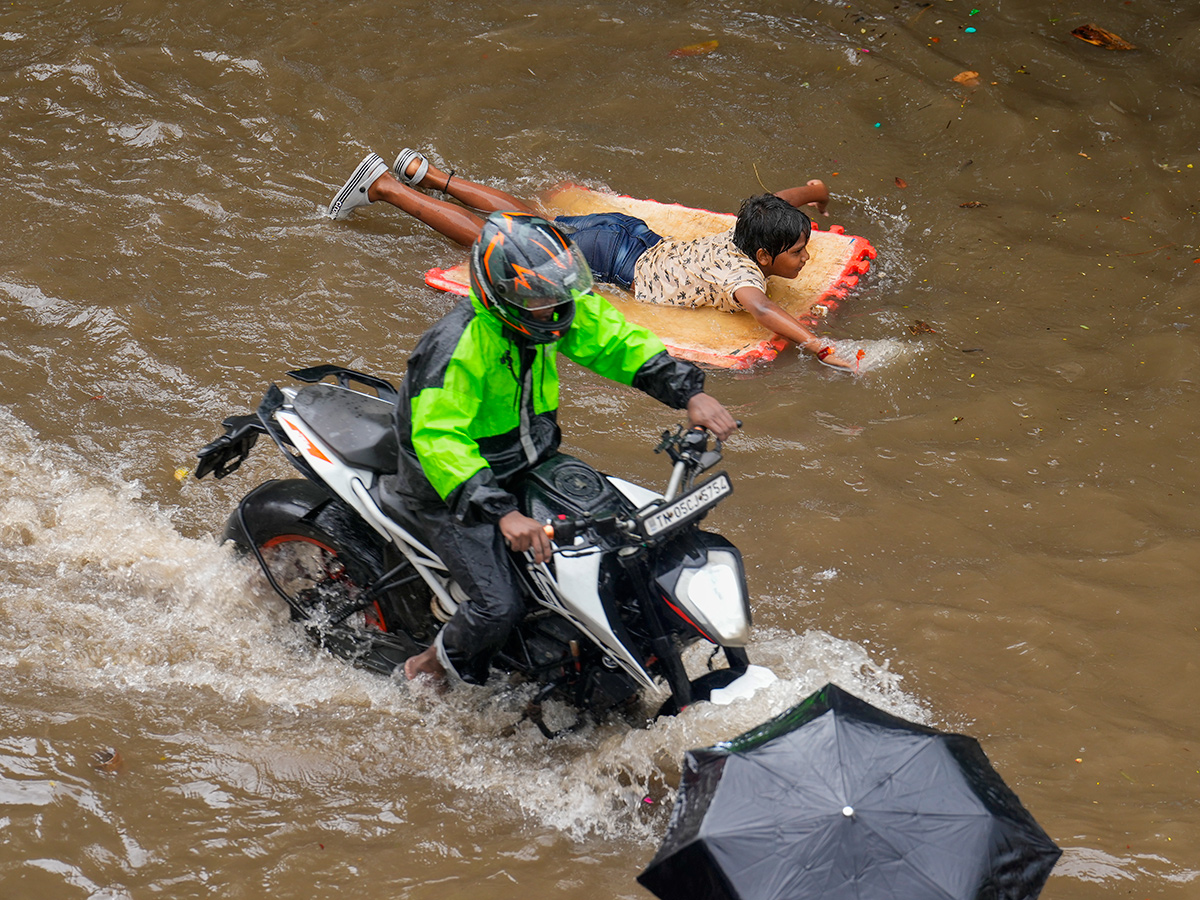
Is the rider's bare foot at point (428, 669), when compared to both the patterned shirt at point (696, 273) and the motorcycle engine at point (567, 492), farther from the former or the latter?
the patterned shirt at point (696, 273)

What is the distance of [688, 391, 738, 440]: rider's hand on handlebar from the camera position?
2988mm

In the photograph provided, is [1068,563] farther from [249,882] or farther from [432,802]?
[249,882]

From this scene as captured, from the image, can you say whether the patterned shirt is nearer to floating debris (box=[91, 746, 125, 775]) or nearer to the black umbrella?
the black umbrella

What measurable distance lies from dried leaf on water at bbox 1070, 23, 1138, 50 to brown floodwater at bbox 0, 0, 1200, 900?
15 cm

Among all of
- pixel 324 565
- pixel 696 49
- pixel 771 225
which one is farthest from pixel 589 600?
pixel 696 49

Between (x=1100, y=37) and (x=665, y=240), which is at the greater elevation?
(x=1100, y=37)

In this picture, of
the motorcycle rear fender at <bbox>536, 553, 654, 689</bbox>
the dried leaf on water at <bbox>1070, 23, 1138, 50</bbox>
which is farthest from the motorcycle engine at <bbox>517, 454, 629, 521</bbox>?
the dried leaf on water at <bbox>1070, 23, 1138, 50</bbox>

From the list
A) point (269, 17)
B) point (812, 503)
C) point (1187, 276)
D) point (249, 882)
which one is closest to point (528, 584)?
point (249, 882)

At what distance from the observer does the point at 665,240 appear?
20.4ft

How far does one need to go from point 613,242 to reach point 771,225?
3.47 feet

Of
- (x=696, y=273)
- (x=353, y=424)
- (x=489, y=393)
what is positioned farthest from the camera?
(x=696, y=273)

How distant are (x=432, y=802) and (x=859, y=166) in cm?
571

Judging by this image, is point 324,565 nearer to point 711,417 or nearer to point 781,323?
point 711,417

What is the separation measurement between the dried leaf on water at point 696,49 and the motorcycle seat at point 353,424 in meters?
5.71
